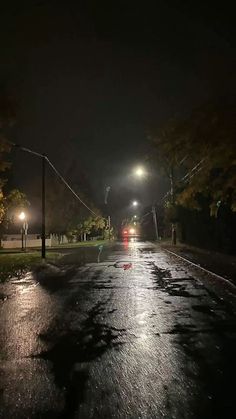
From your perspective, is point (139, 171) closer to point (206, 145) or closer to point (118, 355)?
point (206, 145)

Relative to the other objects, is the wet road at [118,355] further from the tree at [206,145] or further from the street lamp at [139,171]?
the street lamp at [139,171]

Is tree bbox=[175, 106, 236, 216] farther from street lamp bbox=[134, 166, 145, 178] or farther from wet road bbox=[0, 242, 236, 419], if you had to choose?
street lamp bbox=[134, 166, 145, 178]

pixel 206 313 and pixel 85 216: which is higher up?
pixel 85 216

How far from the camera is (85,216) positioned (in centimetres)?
7069

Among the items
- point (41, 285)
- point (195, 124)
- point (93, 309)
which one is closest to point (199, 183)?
point (195, 124)

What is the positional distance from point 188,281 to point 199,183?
164 inches

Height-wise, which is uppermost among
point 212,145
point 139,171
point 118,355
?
point 139,171

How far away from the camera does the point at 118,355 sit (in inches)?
249

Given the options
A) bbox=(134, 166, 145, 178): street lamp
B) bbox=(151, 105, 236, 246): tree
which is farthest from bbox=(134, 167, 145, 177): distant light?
bbox=(151, 105, 236, 246): tree

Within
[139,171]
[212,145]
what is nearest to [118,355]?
[212,145]

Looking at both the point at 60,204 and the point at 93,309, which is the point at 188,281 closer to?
the point at 93,309

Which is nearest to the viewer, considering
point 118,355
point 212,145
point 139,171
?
point 118,355

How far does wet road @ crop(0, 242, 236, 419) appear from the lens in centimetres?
448

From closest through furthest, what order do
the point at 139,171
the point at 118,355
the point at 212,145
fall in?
the point at 118,355 < the point at 212,145 < the point at 139,171
